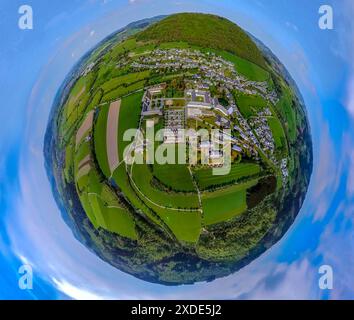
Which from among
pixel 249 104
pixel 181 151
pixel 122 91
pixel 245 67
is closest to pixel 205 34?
pixel 245 67

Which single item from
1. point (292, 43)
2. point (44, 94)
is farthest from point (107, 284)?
point (292, 43)

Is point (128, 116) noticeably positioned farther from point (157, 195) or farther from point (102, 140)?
point (157, 195)

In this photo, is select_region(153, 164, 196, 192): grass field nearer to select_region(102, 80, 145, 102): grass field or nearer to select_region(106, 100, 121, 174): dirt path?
select_region(106, 100, 121, 174): dirt path

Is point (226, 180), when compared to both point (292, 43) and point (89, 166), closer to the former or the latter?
point (89, 166)

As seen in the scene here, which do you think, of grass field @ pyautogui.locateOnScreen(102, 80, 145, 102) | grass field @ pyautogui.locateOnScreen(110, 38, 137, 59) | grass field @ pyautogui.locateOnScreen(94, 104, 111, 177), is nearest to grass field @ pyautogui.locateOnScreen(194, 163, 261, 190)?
grass field @ pyautogui.locateOnScreen(94, 104, 111, 177)

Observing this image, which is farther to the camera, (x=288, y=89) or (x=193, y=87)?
(x=288, y=89)

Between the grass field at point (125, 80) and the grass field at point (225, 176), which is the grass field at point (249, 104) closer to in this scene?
the grass field at point (225, 176)

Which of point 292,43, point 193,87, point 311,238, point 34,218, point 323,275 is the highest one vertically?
point 292,43
